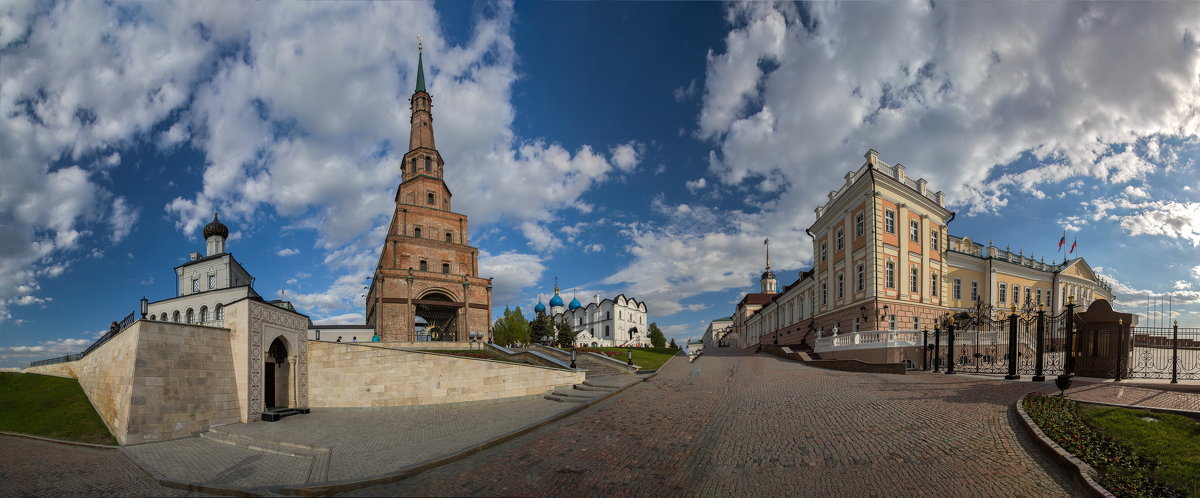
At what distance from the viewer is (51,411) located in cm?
1461

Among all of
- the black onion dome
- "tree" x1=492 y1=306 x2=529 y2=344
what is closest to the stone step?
"tree" x1=492 y1=306 x2=529 y2=344

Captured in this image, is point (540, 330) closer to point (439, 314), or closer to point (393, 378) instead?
point (439, 314)

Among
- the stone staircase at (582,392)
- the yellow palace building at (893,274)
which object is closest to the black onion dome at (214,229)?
the stone staircase at (582,392)

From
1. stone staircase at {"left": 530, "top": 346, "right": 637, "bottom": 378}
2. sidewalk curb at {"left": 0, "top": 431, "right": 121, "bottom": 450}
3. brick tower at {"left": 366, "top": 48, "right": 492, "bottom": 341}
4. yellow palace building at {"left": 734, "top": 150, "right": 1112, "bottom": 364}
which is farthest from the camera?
brick tower at {"left": 366, "top": 48, "right": 492, "bottom": 341}

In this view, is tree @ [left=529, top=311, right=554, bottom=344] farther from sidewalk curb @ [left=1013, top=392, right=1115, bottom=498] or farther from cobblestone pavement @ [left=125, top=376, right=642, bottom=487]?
sidewalk curb @ [left=1013, top=392, right=1115, bottom=498]

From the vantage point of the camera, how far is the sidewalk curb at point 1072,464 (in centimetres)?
564

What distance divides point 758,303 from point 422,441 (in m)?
68.7

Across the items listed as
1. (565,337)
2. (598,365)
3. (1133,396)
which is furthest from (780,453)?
(565,337)

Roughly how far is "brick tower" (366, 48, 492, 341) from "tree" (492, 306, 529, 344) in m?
1.33

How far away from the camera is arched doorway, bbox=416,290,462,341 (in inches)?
1628

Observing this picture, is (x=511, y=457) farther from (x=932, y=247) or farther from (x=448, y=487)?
(x=932, y=247)

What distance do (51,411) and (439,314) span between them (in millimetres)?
34348

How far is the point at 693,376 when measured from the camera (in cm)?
2120

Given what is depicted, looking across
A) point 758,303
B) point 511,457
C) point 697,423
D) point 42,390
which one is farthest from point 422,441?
point 758,303
